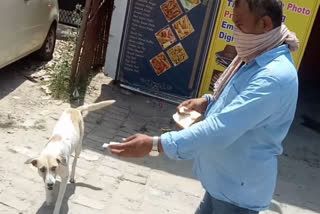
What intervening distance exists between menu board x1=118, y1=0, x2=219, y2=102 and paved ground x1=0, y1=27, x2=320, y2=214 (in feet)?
1.04

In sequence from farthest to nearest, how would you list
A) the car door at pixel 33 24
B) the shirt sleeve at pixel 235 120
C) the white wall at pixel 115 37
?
the white wall at pixel 115 37, the car door at pixel 33 24, the shirt sleeve at pixel 235 120

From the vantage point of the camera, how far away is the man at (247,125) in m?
2.03

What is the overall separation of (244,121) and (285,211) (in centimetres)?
310

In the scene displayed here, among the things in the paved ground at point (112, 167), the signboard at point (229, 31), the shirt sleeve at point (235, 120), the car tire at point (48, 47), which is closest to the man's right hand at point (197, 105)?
the shirt sleeve at point (235, 120)

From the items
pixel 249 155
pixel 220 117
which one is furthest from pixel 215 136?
pixel 249 155

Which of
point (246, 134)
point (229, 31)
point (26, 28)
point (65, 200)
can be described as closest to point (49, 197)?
point (65, 200)

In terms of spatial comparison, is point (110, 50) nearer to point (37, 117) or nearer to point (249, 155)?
point (37, 117)

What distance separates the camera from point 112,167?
497 centimetres

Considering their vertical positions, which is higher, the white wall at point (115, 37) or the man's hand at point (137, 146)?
the man's hand at point (137, 146)

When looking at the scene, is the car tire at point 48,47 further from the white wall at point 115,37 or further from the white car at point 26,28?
the white wall at point 115,37

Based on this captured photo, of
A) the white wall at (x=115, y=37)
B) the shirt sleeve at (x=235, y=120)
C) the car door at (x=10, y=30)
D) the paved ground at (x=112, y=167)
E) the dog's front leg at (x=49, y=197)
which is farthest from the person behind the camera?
the white wall at (x=115, y=37)

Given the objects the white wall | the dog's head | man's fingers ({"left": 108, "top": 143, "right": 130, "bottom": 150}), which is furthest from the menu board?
man's fingers ({"left": 108, "top": 143, "right": 130, "bottom": 150})

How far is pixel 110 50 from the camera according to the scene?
7301 mm

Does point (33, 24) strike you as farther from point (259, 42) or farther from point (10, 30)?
point (259, 42)
